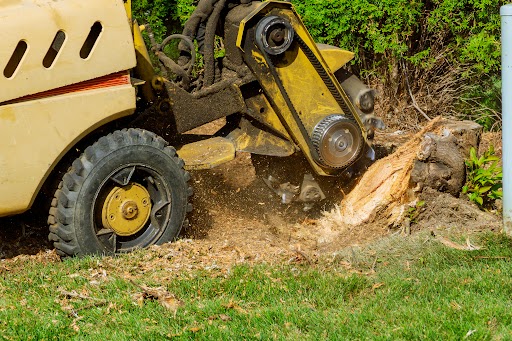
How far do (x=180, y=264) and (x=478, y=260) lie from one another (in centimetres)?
191

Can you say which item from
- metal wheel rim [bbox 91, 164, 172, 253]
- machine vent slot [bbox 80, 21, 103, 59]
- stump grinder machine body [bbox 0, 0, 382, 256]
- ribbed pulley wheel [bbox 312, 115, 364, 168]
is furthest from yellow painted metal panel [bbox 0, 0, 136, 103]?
ribbed pulley wheel [bbox 312, 115, 364, 168]

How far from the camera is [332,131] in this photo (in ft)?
24.2

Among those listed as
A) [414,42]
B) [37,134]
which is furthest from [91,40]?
[414,42]

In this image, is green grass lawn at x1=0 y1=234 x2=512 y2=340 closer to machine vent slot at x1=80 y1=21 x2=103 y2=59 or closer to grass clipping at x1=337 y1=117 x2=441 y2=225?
grass clipping at x1=337 y1=117 x2=441 y2=225

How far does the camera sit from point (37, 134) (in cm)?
616

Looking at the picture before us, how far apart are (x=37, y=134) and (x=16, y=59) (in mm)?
496

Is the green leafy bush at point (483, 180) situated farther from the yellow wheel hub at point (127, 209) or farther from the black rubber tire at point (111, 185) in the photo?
the yellow wheel hub at point (127, 209)

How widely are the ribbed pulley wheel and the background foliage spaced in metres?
1.92

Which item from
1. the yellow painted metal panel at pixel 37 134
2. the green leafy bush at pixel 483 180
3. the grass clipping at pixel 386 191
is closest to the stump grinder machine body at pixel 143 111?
the yellow painted metal panel at pixel 37 134

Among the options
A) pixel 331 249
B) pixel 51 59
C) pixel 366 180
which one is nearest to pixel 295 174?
pixel 366 180

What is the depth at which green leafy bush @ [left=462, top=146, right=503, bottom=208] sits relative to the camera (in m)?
7.39

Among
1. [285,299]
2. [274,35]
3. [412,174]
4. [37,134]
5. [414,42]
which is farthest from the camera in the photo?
[414,42]

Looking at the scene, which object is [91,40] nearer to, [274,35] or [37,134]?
[37,134]

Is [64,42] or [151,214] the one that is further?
[151,214]
